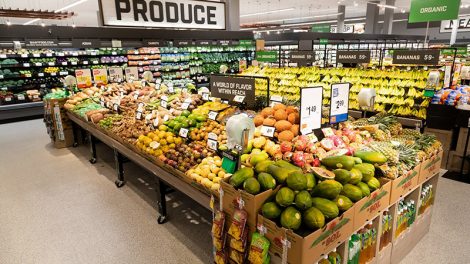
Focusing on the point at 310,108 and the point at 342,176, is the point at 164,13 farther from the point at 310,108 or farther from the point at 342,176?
the point at 342,176

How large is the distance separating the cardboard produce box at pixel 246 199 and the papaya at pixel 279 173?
0.11 meters

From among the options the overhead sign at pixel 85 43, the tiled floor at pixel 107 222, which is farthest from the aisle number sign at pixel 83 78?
the overhead sign at pixel 85 43

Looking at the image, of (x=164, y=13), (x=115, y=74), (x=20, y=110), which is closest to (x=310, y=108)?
(x=164, y=13)

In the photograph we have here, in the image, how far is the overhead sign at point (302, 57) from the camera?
8517 mm

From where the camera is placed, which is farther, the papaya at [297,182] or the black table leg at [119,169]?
the black table leg at [119,169]

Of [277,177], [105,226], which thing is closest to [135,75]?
[105,226]

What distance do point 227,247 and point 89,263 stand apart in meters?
1.59

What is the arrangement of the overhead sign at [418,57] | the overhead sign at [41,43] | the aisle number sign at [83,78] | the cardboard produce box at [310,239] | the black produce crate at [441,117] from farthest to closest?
the overhead sign at [41,43] < the aisle number sign at [83,78] < the overhead sign at [418,57] < the black produce crate at [441,117] < the cardboard produce box at [310,239]

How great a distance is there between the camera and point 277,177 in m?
2.05

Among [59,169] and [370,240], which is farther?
[59,169]

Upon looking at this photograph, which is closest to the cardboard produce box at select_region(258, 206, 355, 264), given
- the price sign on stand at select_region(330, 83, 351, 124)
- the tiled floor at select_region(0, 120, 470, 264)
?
the price sign on stand at select_region(330, 83, 351, 124)

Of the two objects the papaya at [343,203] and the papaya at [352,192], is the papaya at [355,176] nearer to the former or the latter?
the papaya at [352,192]

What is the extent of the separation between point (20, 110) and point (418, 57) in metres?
10.7

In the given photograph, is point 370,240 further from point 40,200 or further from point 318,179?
point 40,200
